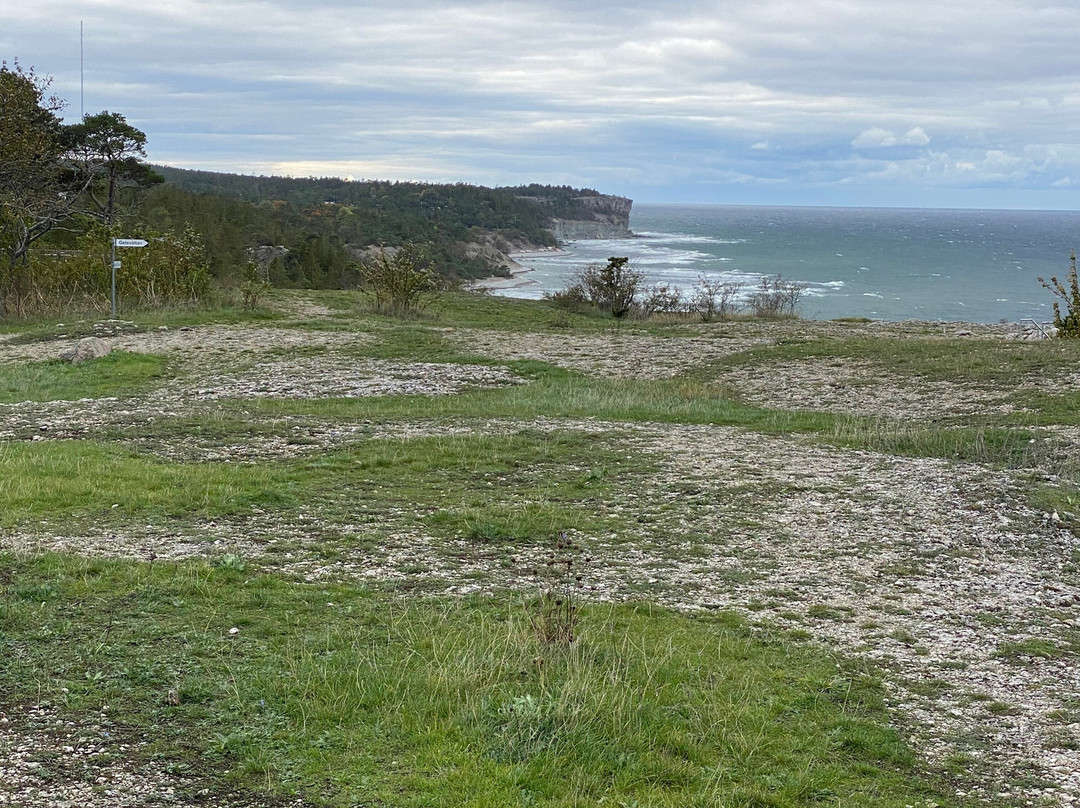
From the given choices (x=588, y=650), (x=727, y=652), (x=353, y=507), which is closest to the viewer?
(x=588, y=650)

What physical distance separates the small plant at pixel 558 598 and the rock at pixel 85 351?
12019 mm

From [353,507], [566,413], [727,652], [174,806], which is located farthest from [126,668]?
[566,413]

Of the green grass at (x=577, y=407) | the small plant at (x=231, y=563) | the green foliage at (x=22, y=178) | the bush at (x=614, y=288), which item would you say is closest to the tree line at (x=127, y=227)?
the green foliage at (x=22, y=178)

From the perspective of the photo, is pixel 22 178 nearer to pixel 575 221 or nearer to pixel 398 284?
pixel 398 284

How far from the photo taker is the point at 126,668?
15.9 ft

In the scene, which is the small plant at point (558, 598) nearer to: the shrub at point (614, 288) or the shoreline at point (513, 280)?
the shrub at point (614, 288)

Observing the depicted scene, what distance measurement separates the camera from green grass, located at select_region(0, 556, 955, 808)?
3982mm

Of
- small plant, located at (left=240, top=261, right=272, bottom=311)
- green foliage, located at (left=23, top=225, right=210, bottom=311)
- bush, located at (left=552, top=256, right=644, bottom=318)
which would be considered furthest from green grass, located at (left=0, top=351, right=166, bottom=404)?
bush, located at (left=552, top=256, right=644, bottom=318)

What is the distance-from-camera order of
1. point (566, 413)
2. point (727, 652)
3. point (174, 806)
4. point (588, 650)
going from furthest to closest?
point (566, 413) → point (727, 652) → point (588, 650) → point (174, 806)

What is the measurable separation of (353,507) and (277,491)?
700 mm

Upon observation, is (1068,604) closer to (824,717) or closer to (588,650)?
(824,717)

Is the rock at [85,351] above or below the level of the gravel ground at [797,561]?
above

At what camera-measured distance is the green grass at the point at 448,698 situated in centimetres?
398

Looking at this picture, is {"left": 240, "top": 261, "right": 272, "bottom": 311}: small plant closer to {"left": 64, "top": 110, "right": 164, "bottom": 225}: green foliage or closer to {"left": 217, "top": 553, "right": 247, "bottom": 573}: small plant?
{"left": 64, "top": 110, "right": 164, "bottom": 225}: green foliage
